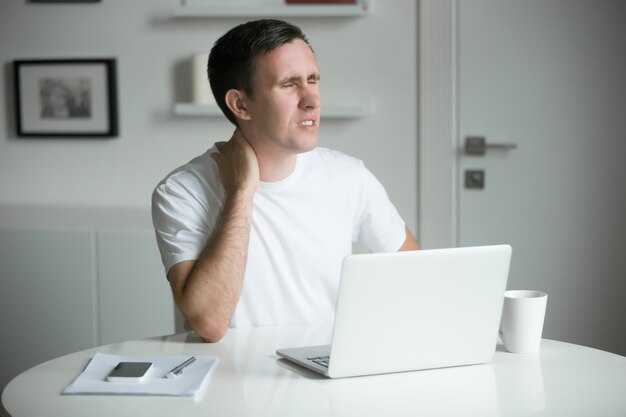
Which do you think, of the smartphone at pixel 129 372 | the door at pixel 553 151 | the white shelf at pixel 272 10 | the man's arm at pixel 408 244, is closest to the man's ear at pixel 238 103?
the man's arm at pixel 408 244

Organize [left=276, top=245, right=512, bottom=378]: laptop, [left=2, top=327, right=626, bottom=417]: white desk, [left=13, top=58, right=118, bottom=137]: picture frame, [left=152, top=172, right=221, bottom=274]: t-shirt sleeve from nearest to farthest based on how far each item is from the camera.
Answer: [left=2, top=327, right=626, bottom=417]: white desk, [left=276, top=245, right=512, bottom=378]: laptop, [left=152, top=172, right=221, bottom=274]: t-shirt sleeve, [left=13, top=58, right=118, bottom=137]: picture frame

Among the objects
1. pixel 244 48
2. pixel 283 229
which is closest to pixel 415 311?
pixel 283 229

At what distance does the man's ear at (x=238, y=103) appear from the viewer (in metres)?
2.14

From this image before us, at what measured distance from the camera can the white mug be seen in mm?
1630

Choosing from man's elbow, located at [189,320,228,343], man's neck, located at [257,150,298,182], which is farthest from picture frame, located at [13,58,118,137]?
man's elbow, located at [189,320,228,343]

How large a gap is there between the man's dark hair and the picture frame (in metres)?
1.56

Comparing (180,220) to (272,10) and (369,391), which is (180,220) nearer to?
(369,391)

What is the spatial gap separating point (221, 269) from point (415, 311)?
1.75 feet

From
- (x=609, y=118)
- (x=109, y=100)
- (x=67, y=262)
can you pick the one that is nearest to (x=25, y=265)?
(x=67, y=262)

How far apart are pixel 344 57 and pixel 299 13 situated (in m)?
0.24

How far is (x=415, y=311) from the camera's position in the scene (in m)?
1.47

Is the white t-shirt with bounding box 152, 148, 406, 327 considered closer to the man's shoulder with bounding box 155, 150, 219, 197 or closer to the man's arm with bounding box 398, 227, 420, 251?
the man's shoulder with bounding box 155, 150, 219, 197

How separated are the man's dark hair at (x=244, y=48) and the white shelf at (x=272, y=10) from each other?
1308 millimetres

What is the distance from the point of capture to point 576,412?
132 cm
